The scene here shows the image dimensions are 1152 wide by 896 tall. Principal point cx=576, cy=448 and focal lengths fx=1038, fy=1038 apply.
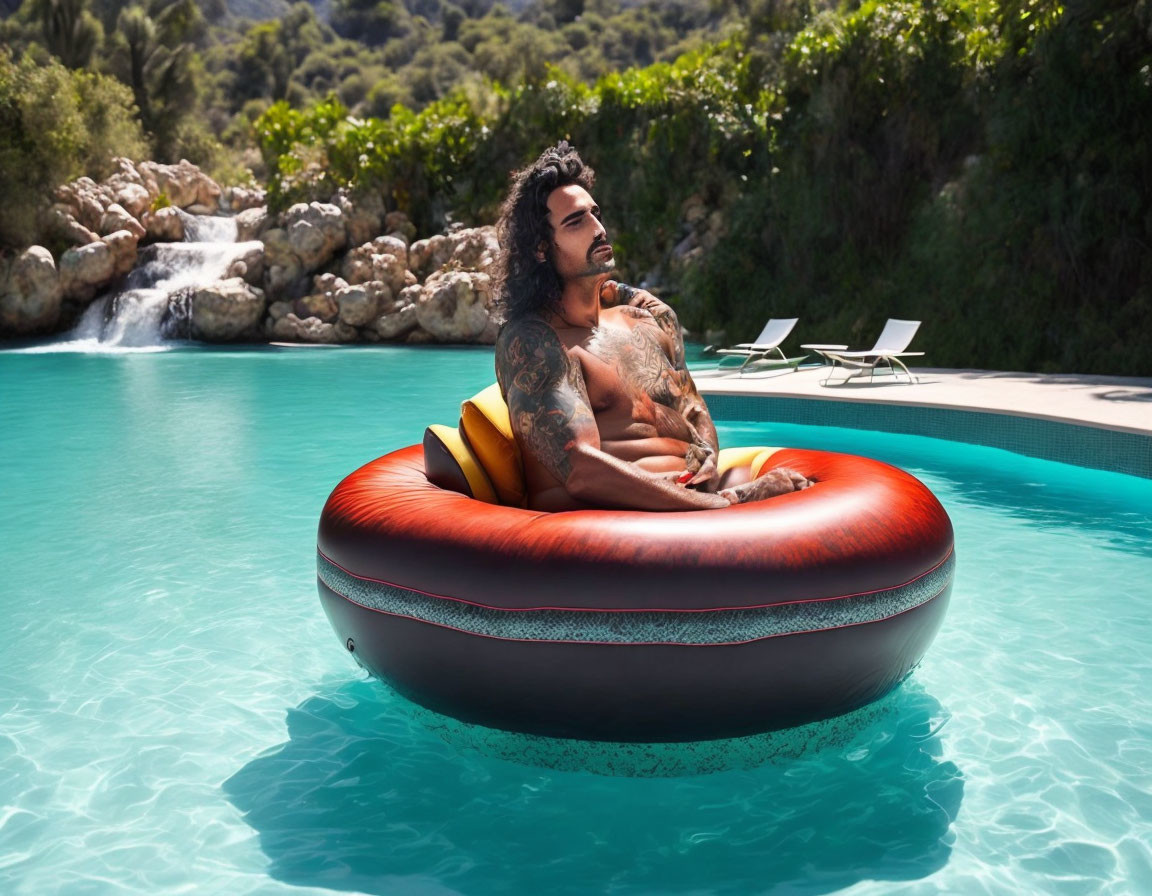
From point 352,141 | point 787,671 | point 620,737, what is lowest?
point 620,737

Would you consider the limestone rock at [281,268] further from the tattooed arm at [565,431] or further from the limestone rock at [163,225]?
the tattooed arm at [565,431]

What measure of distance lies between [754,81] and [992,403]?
502 inches

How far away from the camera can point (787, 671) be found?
9.44 feet

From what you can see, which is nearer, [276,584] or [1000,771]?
[1000,771]

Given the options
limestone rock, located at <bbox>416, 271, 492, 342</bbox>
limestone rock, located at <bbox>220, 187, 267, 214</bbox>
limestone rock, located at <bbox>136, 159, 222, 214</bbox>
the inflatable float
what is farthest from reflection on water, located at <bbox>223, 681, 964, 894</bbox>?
limestone rock, located at <bbox>220, 187, 267, 214</bbox>

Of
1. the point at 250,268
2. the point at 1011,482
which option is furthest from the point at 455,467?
the point at 250,268

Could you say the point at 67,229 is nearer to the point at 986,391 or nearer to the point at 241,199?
the point at 241,199

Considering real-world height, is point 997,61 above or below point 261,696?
above

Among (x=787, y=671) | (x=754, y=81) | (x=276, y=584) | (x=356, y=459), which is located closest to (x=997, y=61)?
(x=754, y=81)

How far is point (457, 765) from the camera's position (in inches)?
136

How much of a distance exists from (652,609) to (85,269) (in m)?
22.7

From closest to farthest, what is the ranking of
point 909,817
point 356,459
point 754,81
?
1. point 909,817
2. point 356,459
3. point 754,81

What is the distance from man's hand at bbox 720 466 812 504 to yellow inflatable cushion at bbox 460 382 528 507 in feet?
2.34

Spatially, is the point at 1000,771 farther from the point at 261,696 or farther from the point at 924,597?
the point at 261,696
